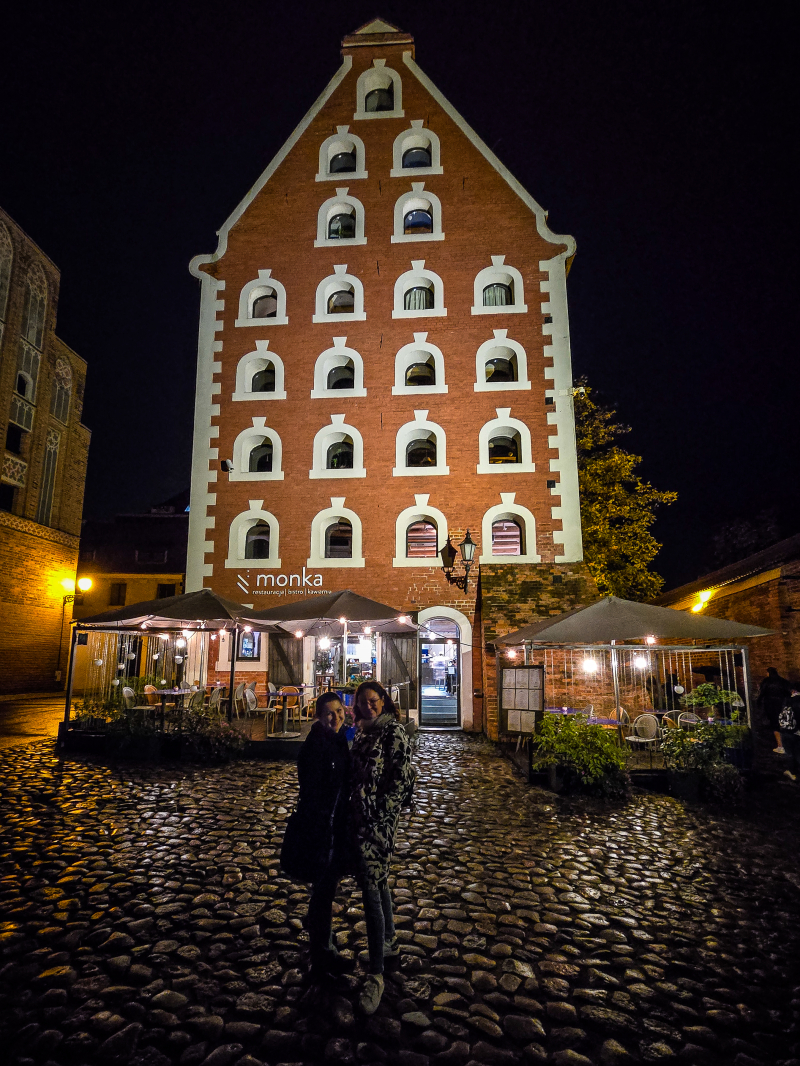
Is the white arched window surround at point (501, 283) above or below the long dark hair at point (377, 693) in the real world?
above

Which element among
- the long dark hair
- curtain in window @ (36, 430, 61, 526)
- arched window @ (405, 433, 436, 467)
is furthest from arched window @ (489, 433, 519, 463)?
curtain in window @ (36, 430, 61, 526)

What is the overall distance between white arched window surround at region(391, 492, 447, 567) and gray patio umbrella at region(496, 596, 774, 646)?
5549 mm

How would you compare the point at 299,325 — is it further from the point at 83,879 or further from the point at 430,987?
the point at 430,987

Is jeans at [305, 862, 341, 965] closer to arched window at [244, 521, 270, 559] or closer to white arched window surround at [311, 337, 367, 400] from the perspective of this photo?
arched window at [244, 521, 270, 559]

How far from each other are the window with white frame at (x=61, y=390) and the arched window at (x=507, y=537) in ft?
69.6

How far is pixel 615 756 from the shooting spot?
343 inches

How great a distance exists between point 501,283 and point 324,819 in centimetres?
1632

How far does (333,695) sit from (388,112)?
19606 millimetres

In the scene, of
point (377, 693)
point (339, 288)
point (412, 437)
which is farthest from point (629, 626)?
point (339, 288)

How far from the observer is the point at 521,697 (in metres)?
11.3

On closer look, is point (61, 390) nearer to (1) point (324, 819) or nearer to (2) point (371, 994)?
(1) point (324, 819)

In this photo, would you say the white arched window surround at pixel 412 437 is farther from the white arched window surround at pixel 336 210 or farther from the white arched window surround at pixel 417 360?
the white arched window surround at pixel 336 210

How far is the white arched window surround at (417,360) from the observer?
16.2m

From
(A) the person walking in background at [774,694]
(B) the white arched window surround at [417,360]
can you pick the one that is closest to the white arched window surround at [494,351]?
(B) the white arched window surround at [417,360]
